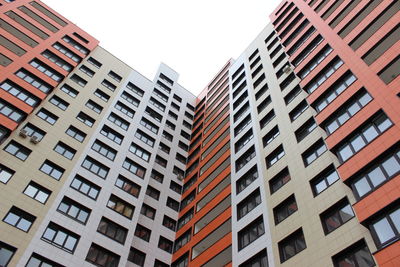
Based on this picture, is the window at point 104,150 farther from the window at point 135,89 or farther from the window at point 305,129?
the window at point 305,129

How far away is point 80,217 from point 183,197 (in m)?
15.3

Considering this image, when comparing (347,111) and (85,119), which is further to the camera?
(85,119)

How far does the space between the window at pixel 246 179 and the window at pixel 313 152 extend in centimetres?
610

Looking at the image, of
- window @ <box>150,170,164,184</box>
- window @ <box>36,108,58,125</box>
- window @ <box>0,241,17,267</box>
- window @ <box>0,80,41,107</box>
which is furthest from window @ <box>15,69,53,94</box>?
window @ <box>0,241,17,267</box>

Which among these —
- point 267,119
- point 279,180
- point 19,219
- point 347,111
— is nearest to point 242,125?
point 267,119

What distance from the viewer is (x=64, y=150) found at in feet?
128

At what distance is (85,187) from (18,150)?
7414 mm

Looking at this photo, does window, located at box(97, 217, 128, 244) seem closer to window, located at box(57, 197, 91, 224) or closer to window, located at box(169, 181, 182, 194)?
window, located at box(57, 197, 91, 224)

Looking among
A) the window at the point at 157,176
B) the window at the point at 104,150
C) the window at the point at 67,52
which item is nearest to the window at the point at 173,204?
the window at the point at 157,176

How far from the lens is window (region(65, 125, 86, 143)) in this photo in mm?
41125

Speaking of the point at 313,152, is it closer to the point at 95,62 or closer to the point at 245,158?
the point at 245,158

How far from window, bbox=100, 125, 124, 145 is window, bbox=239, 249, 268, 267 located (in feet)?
76.4

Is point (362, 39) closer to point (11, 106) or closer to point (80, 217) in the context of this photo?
point (80, 217)

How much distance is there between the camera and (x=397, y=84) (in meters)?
24.8
